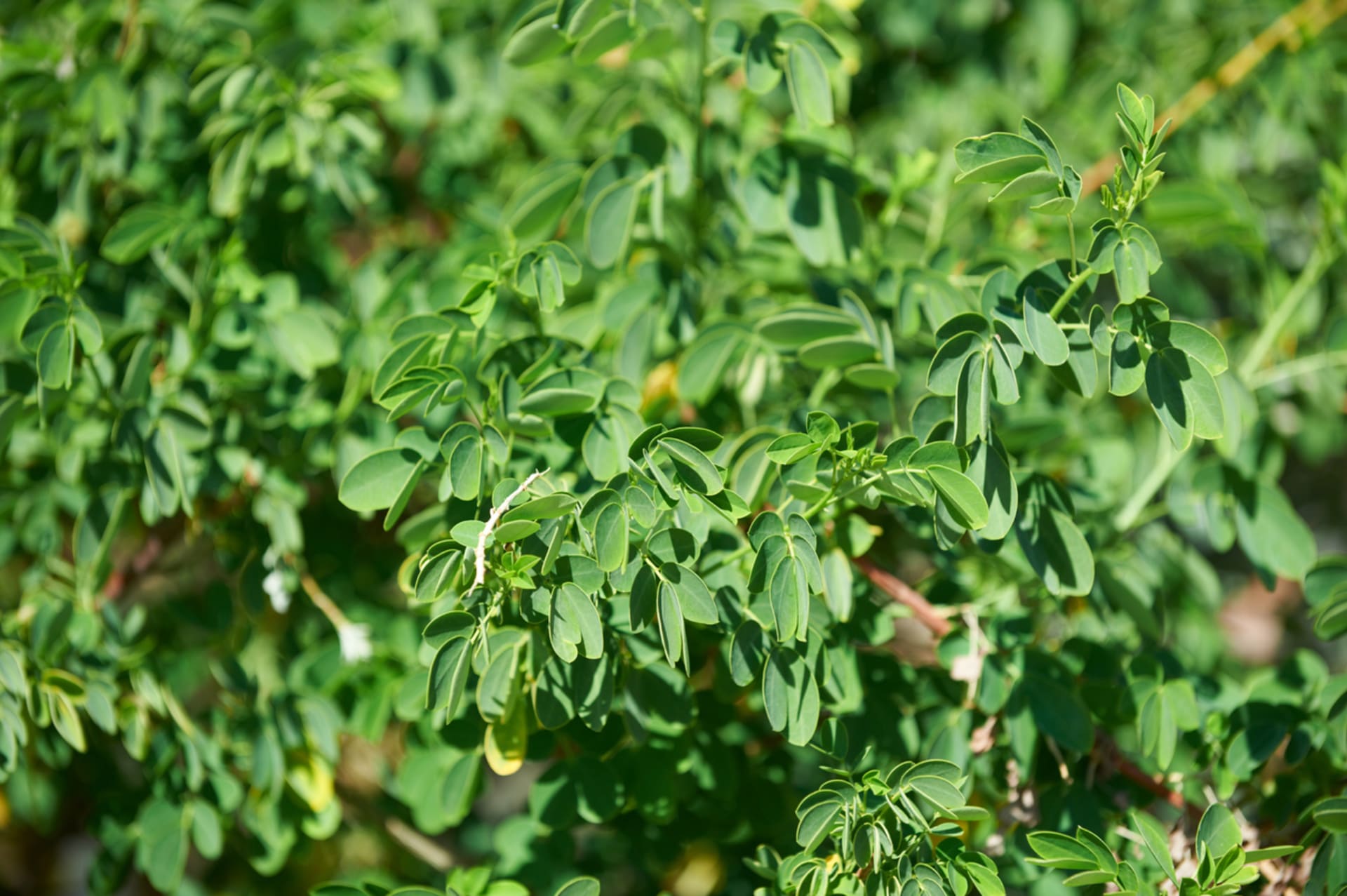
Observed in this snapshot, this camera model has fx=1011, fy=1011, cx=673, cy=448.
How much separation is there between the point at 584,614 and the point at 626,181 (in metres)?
0.56

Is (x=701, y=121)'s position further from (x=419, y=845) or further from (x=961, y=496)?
(x=419, y=845)

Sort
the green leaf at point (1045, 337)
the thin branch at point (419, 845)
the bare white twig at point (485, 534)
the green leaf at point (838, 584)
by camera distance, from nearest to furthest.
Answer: the bare white twig at point (485, 534) → the green leaf at point (1045, 337) → the green leaf at point (838, 584) → the thin branch at point (419, 845)

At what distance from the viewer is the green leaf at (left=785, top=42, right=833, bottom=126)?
42.6 inches

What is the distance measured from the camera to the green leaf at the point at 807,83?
108 centimetres

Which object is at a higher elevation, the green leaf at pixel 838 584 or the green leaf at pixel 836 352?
the green leaf at pixel 836 352

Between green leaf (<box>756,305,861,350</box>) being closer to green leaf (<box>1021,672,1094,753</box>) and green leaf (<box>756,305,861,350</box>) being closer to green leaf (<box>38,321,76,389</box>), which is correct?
green leaf (<box>1021,672,1094,753</box>)

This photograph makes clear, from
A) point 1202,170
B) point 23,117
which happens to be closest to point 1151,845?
point 1202,170

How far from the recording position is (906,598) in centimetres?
110

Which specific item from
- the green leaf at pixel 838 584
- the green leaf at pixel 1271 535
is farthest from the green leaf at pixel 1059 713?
the green leaf at pixel 1271 535

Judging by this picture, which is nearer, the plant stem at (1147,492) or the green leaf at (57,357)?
the green leaf at (57,357)

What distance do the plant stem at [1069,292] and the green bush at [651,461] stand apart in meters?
0.03

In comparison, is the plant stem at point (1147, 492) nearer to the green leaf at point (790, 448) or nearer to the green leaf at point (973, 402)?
the green leaf at point (973, 402)

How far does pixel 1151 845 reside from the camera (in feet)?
2.98

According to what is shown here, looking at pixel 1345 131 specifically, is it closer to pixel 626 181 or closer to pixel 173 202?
pixel 626 181
